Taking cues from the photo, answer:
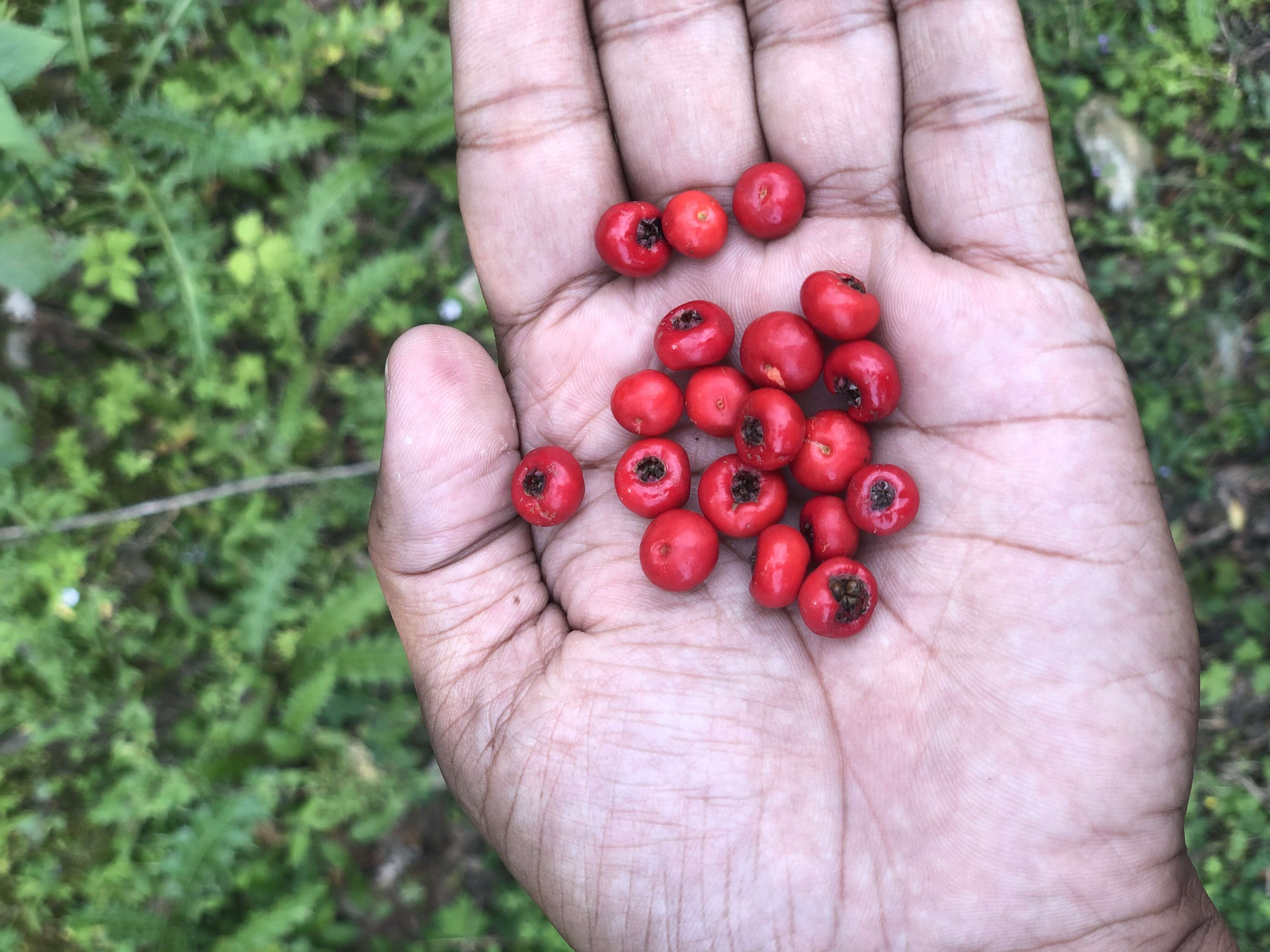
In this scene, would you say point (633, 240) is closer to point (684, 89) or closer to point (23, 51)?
point (684, 89)

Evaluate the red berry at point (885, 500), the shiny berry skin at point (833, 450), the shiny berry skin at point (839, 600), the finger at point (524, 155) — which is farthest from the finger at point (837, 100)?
the shiny berry skin at point (839, 600)

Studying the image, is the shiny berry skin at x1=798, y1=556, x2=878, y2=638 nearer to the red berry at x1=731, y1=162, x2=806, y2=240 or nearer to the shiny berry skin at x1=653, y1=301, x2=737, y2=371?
the shiny berry skin at x1=653, y1=301, x2=737, y2=371

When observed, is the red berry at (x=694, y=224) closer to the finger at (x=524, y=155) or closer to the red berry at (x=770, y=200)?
the red berry at (x=770, y=200)

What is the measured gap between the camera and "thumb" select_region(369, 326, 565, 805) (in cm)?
506

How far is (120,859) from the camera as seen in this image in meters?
7.26

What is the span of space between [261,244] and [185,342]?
1.06 meters

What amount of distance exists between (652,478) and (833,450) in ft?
3.44

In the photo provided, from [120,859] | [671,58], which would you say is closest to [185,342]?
[120,859]

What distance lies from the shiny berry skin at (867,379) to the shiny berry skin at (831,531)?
522 mm

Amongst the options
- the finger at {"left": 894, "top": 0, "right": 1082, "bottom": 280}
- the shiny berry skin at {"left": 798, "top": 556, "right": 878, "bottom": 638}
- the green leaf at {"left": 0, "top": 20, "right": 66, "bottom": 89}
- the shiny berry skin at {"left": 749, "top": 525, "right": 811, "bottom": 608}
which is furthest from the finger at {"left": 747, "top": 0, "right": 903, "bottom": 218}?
the green leaf at {"left": 0, "top": 20, "right": 66, "bottom": 89}

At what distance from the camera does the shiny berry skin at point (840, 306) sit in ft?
16.8

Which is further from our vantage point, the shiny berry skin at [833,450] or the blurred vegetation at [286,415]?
the blurred vegetation at [286,415]

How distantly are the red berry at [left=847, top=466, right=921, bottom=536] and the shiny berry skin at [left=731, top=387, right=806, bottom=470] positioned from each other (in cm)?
44

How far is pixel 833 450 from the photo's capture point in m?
5.26
